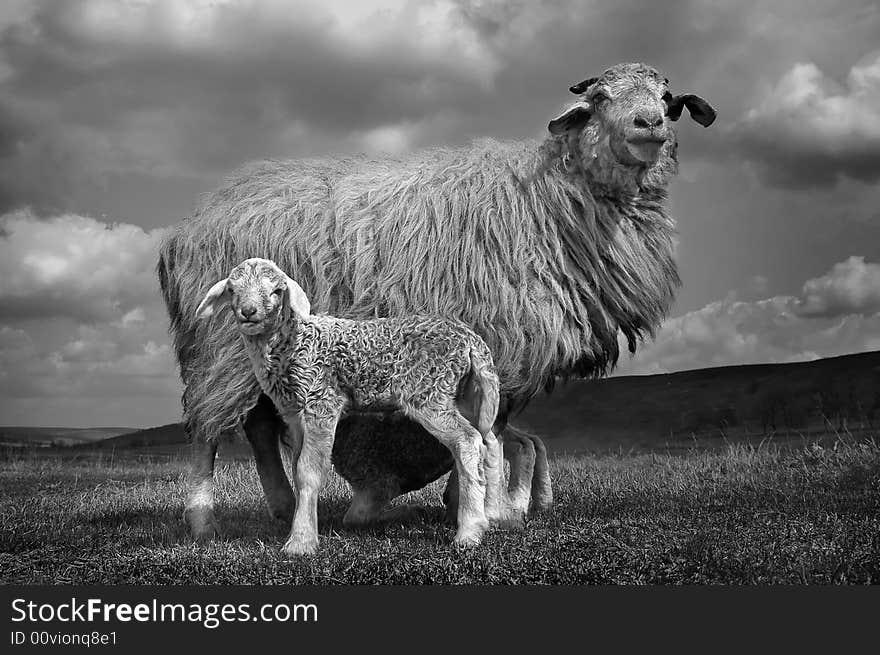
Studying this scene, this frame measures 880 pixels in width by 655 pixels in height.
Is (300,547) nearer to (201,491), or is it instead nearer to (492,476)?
(492,476)

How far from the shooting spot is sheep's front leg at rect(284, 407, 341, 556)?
6133 mm

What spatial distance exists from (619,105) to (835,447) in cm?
561

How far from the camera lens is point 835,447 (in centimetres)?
1052

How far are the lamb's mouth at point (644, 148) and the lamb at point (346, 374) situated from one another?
203cm

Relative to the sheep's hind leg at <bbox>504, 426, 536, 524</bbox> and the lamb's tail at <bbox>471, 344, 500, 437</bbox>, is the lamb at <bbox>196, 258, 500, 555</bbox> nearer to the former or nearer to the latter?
the lamb's tail at <bbox>471, 344, 500, 437</bbox>

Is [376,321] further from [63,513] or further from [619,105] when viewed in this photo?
[63,513]

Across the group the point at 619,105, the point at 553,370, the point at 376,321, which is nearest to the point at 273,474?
the point at 376,321

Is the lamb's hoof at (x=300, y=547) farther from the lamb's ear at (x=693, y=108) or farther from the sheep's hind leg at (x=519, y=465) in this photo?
the lamb's ear at (x=693, y=108)

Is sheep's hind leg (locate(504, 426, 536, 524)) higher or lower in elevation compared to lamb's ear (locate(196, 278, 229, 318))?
lower

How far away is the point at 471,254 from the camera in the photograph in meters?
7.20

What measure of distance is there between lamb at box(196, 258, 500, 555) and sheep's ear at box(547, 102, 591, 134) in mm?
2099

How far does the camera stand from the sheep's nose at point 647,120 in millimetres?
6906


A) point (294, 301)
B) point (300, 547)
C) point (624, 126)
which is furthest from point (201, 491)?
point (624, 126)

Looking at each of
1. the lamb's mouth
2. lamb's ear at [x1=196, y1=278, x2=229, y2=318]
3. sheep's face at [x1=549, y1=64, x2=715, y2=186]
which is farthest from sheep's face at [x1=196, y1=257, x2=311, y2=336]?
the lamb's mouth
